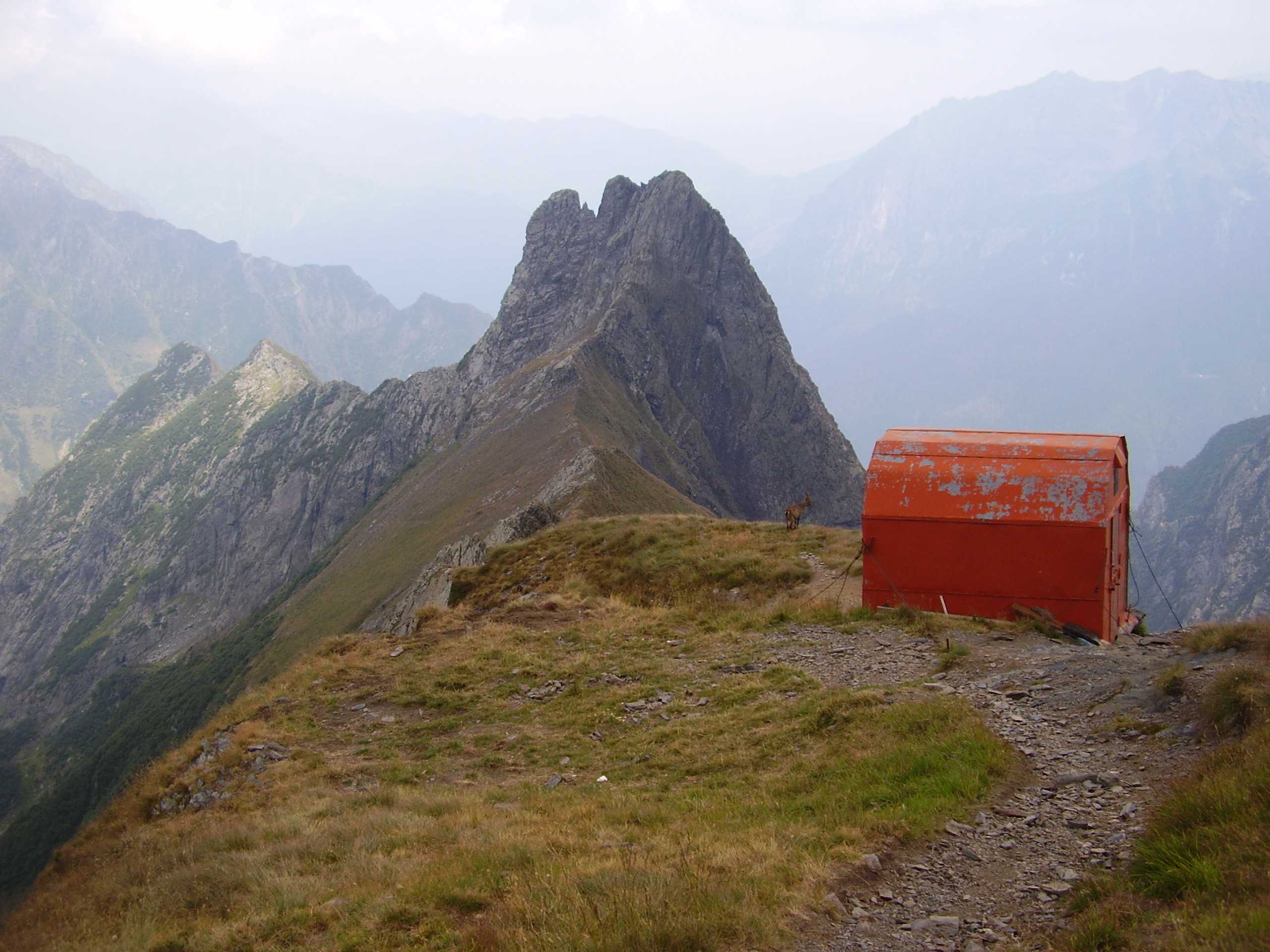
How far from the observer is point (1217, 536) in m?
155

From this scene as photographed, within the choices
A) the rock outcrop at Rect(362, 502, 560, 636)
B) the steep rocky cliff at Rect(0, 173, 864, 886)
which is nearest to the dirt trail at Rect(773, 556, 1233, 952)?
the rock outcrop at Rect(362, 502, 560, 636)

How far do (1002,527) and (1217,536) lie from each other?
17035 cm

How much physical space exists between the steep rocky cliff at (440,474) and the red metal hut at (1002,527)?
27.4 metres

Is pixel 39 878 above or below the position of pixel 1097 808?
below

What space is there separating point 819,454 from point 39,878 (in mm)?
120237

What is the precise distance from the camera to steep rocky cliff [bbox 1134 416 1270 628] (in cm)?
13350

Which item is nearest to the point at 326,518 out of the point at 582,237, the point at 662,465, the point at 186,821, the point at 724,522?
the point at 582,237

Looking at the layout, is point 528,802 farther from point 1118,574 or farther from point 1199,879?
point 1118,574

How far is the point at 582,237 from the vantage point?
476 feet

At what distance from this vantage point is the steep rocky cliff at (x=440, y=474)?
79.6 m

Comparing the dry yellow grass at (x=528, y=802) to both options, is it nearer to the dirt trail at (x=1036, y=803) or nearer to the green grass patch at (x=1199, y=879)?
the dirt trail at (x=1036, y=803)

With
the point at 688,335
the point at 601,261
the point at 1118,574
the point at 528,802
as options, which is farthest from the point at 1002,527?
the point at 601,261

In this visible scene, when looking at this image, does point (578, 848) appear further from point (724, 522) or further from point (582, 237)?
point (582, 237)

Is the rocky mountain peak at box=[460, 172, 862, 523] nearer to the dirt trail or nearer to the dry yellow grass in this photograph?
the dry yellow grass
